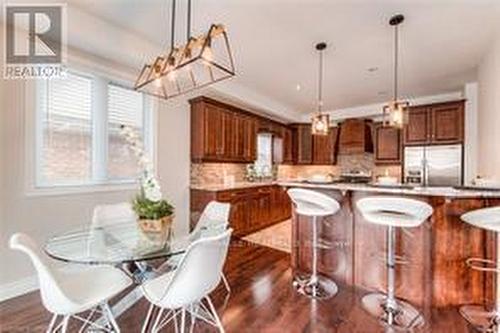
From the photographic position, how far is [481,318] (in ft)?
8.31

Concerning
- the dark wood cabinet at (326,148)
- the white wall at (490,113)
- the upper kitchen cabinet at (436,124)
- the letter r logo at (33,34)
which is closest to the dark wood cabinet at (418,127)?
the upper kitchen cabinet at (436,124)

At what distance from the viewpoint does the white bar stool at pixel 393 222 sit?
2.44 meters

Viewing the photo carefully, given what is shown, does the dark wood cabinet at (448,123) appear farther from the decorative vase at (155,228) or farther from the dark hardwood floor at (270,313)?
the decorative vase at (155,228)

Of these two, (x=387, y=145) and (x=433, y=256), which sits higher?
(x=387, y=145)

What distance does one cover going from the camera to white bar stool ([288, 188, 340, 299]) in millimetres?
2996

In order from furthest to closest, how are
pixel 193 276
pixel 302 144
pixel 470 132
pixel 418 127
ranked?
pixel 302 144, pixel 418 127, pixel 470 132, pixel 193 276

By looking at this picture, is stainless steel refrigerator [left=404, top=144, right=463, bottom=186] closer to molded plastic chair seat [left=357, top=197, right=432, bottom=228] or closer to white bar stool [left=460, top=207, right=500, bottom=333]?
white bar stool [left=460, top=207, right=500, bottom=333]

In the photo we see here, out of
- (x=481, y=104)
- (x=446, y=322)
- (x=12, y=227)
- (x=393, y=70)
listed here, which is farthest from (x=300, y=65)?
(x=12, y=227)

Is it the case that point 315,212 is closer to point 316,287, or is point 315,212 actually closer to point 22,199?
point 316,287

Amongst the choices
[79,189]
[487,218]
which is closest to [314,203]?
[487,218]

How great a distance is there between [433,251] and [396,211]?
717 mm

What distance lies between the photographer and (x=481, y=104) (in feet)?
15.1

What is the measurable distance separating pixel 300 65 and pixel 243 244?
304 cm

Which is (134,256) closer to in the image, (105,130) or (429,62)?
(105,130)
